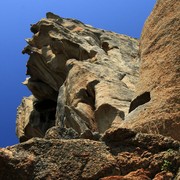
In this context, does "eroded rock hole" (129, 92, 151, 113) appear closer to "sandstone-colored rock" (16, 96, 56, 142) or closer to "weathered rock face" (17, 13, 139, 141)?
"weathered rock face" (17, 13, 139, 141)

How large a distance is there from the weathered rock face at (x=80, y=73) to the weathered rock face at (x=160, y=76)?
5627mm

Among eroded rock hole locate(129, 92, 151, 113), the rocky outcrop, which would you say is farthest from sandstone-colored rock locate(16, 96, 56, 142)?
the rocky outcrop

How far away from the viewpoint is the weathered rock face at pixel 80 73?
2630 centimetres

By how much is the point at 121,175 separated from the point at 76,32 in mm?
31488

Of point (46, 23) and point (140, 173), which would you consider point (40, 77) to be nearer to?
point (46, 23)

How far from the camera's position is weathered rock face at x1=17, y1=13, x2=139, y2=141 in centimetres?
2630

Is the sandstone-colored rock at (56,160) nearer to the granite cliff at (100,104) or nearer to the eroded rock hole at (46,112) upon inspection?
the granite cliff at (100,104)

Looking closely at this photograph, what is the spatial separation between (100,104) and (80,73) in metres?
6.45

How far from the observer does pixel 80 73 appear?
32.3 metres

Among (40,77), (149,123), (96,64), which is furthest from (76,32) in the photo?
(149,123)

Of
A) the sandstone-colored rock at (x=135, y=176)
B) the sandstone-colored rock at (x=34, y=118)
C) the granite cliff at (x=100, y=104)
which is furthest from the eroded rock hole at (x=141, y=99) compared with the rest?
the sandstone-colored rock at (x=34, y=118)

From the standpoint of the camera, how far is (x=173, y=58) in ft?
58.5

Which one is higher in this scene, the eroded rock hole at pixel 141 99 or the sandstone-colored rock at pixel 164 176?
the eroded rock hole at pixel 141 99

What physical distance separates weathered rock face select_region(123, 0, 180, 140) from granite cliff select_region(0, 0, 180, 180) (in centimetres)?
4
